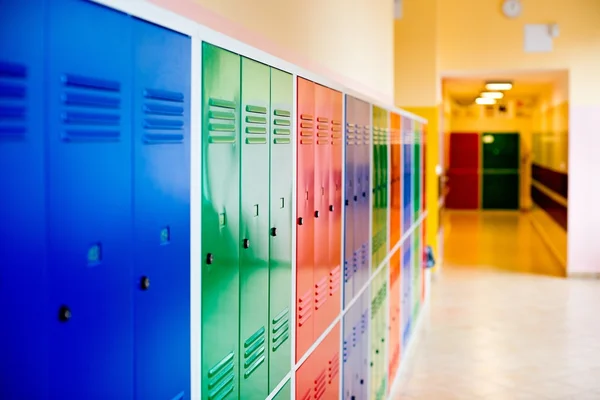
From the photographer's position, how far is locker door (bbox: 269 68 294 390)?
2.65 meters

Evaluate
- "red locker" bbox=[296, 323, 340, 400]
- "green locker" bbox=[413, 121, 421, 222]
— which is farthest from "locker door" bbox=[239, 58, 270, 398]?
"green locker" bbox=[413, 121, 421, 222]

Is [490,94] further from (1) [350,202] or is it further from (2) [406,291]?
(1) [350,202]

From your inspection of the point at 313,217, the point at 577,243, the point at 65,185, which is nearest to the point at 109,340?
the point at 65,185

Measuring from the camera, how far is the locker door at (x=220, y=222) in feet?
6.68

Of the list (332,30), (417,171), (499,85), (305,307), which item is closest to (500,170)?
(499,85)

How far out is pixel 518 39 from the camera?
437 inches

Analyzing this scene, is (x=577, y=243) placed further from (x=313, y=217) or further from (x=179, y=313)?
(x=179, y=313)

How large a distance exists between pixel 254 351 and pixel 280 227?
0.47 m

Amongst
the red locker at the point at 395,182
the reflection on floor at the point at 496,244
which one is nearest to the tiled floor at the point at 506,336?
the reflection on floor at the point at 496,244

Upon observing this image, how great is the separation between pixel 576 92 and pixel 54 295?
10.6 metres

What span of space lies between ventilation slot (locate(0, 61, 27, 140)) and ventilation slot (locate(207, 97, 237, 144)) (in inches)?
31.4

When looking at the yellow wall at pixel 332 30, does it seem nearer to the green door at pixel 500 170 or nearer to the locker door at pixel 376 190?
the locker door at pixel 376 190

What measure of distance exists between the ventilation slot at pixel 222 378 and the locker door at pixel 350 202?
5.79 feet

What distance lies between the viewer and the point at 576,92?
1093 cm
